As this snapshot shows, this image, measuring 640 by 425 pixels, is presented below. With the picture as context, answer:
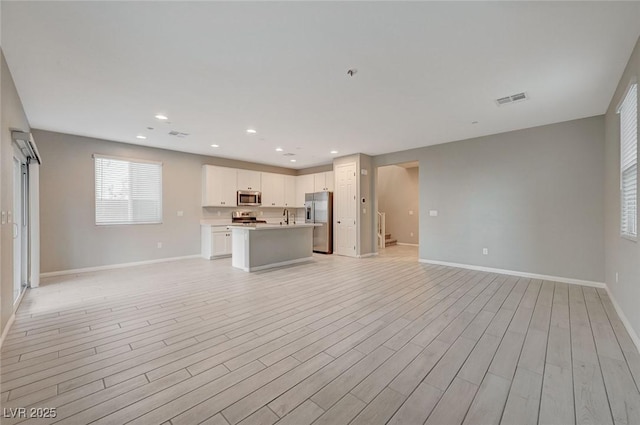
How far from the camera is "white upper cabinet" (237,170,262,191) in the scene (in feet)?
24.7

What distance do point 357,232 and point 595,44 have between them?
5.26m

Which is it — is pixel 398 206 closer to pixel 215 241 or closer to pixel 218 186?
pixel 218 186

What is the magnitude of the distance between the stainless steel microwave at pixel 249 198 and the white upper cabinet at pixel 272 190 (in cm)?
24

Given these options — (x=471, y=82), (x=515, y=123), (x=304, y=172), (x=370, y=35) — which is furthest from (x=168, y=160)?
(x=515, y=123)

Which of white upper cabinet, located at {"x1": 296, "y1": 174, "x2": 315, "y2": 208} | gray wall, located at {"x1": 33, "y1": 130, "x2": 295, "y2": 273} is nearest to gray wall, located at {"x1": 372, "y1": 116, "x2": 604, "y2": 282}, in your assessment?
white upper cabinet, located at {"x1": 296, "y1": 174, "x2": 315, "y2": 208}

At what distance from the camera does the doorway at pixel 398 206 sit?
368 inches

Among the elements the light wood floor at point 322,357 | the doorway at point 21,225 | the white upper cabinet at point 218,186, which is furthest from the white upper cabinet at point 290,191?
the doorway at point 21,225

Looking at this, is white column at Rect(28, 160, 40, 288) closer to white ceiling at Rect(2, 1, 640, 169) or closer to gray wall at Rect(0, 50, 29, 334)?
white ceiling at Rect(2, 1, 640, 169)

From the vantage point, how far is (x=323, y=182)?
8.23 m

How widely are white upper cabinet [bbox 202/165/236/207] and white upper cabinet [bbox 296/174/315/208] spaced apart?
2322mm

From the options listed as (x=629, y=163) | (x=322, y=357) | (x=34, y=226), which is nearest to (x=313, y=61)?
(x=322, y=357)

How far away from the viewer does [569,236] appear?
4.45 meters

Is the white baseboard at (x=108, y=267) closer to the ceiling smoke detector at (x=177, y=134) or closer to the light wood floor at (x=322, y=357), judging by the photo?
the light wood floor at (x=322, y=357)

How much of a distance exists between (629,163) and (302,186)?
7220 mm
